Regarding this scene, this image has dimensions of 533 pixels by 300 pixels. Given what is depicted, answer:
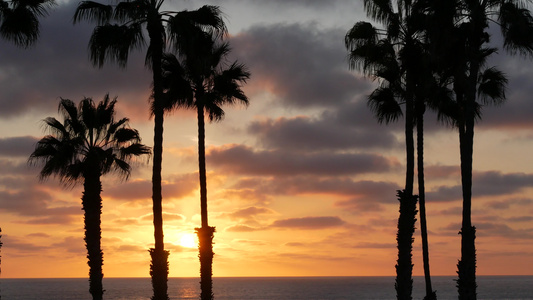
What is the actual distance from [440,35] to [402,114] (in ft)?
29.6

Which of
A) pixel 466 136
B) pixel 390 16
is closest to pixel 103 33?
pixel 390 16

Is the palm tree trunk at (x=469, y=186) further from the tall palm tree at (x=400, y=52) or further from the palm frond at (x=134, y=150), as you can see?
the palm frond at (x=134, y=150)

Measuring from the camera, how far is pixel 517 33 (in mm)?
27766

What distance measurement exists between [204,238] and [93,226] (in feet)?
20.8

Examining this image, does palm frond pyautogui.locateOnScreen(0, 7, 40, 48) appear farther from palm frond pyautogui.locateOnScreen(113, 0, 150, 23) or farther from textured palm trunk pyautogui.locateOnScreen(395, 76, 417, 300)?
textured palm trunk pyautogui.locateOnScreen(395, 76, 417, 300)

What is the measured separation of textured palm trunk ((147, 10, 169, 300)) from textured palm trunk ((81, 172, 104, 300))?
26.4ft

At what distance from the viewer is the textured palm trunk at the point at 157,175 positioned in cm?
3098

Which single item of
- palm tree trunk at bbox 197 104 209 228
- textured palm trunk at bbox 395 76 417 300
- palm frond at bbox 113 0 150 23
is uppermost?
palm frond at bbox 113 0 150 23

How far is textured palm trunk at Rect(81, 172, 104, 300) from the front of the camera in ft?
126

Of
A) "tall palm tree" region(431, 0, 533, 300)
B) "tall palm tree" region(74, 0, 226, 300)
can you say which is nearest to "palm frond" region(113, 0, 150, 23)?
"tall palm tree" region(74, 0, 226, 300)

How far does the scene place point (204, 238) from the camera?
36.6m

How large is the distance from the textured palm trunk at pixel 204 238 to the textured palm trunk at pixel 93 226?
5673 millimetres

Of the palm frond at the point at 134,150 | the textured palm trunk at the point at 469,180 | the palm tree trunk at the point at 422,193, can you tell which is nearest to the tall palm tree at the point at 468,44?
the textured palm trunk at the point at 469,180

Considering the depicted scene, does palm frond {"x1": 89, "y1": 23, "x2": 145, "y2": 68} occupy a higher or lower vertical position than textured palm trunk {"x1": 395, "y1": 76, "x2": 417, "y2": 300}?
higher
